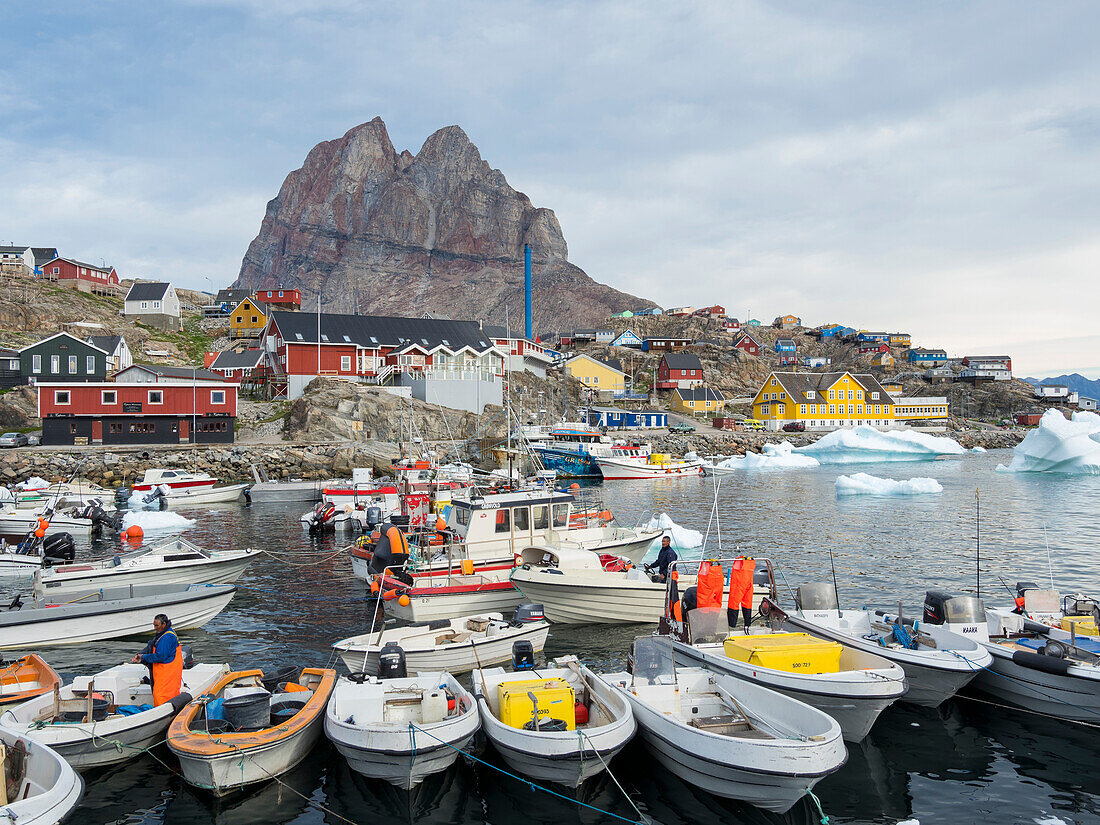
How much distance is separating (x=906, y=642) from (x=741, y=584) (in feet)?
9.48

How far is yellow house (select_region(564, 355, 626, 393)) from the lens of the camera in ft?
358

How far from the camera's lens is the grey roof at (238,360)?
7394 centimetres

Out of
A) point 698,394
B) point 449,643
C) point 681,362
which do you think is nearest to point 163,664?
point 449,643

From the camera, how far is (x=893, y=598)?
19.4 m

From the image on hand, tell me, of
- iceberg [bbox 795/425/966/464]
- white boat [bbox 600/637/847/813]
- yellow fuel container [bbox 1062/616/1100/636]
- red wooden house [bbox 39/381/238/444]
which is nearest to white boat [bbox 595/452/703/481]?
iceberg [bbox 795/425/966/464]

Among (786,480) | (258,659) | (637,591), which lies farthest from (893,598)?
(786,480)

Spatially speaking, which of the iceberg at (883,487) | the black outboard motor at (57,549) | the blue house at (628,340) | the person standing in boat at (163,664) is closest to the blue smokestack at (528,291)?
the blue house at (628,340)

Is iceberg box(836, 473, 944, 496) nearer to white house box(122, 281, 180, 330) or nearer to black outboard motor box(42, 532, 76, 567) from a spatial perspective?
black outboard motor box(42, 532, 76, 567)

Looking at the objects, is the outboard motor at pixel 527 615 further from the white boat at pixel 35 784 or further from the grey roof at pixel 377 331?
the grey roof at pixel 377 331

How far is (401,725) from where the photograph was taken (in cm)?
955

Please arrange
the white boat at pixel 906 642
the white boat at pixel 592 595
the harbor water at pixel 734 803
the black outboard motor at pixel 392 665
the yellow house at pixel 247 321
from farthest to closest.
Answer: the yellow house at pixel 247 321 < the white boat at pixel 592 595 < the white boat at pixel 906 642 < the black outboard motor at pixel 392 665 < the harbor water at pixel 734 803

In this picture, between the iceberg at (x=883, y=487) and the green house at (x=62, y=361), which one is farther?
the green house at (x=62, y=361)

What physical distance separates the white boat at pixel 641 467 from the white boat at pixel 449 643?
46862 millimetres

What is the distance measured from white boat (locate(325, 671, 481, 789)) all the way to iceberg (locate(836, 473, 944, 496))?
4093cm
